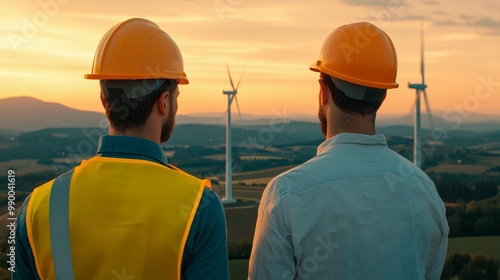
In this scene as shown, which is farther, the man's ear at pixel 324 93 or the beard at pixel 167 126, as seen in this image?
the man's ear at pixel 324 93

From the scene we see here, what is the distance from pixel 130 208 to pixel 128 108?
79 centimetres

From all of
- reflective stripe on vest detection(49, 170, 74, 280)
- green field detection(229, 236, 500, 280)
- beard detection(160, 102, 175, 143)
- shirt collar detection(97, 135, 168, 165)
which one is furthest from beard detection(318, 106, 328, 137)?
green field detection(229, 236, 500, 280)

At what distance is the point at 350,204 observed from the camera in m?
5.60

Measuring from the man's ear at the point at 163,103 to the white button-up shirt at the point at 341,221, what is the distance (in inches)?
43.5

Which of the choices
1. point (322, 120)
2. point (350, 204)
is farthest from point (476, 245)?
point (350, 204)

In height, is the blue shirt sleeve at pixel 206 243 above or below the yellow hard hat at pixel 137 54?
below

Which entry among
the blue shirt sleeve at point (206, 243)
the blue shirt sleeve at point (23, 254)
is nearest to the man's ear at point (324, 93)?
the blue shirt sleeve at point (206, 243)

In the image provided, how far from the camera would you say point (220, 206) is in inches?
199

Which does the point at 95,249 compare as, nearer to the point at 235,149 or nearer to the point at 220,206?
the point at 220,206

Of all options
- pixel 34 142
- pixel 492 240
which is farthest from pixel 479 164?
pixel 34 142

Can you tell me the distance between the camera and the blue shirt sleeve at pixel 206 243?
4.92 meters

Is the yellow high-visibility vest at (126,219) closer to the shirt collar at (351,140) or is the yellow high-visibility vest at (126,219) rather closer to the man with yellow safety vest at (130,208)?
the man with yellow safety vest at (130,208)

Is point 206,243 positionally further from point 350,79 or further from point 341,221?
point 350,79

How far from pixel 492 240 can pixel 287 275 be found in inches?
2515
